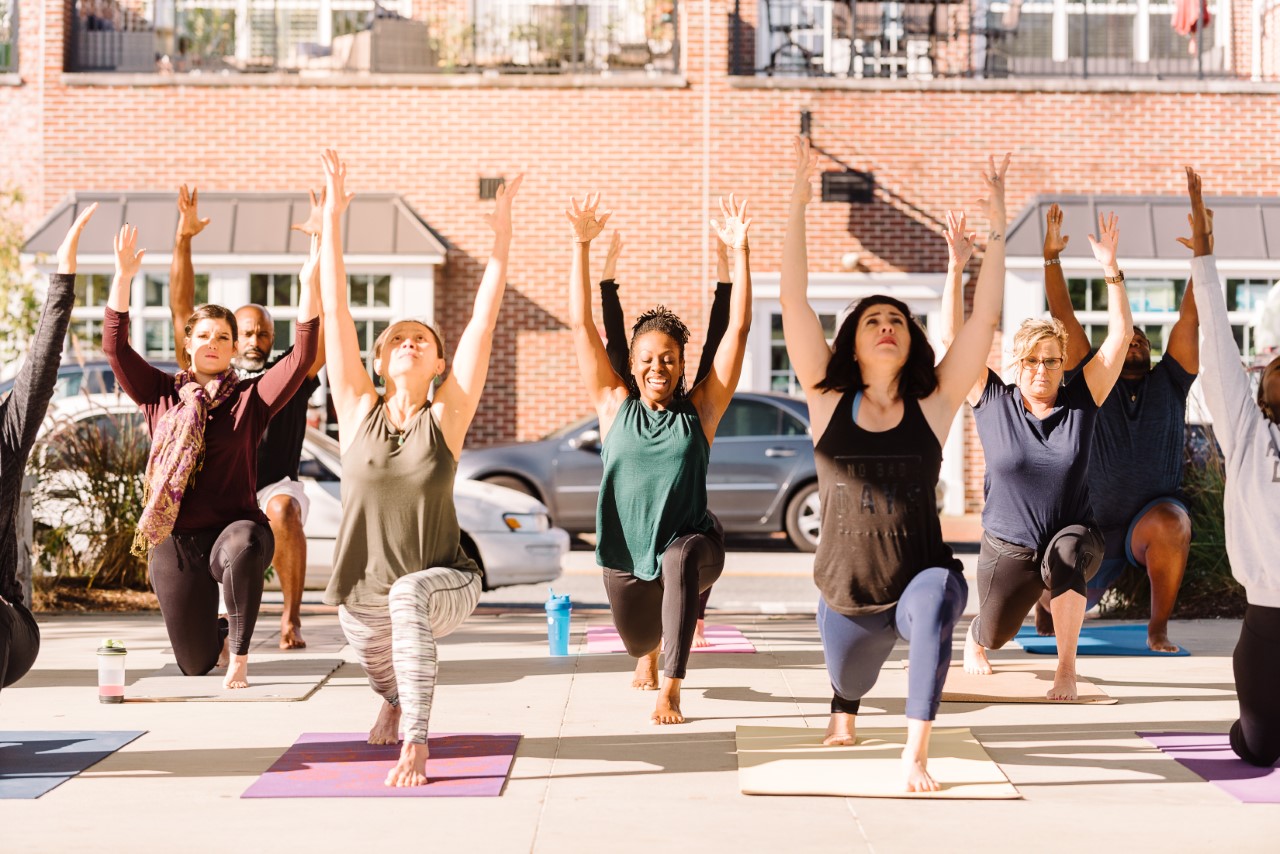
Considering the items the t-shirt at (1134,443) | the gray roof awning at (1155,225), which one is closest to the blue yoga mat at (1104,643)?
the t-shirt at (1134,443)

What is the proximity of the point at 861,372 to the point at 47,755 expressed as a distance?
3.30m

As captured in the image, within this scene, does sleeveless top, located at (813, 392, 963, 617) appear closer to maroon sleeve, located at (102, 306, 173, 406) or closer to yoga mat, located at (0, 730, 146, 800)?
yoga mat, located at (0, 730, 146, 800)

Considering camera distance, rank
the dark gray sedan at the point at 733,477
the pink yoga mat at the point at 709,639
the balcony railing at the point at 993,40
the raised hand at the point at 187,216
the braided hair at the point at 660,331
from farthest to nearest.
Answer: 1. the balcony railing at the point at 993,40
2. the dark gray sedan at the point at 733,477
3. the pink yoga mat at the point at 709,639
4. the raised hand at the point at 187,216
5. the braided hair at the point at 660,331

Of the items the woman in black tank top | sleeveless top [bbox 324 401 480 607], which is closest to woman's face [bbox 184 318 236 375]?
sleeveless top [bbox 324 401 480 607]

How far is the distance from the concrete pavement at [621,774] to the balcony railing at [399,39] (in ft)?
44.4

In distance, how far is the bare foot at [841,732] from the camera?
6.04 metres

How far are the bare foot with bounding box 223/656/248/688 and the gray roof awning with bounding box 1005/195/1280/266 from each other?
47.4ft

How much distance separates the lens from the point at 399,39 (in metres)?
20.7

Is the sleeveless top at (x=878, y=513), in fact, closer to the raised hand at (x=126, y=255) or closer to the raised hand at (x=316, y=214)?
the raised hand at (x=316, y=214)

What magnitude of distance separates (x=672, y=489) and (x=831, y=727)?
1.17 m

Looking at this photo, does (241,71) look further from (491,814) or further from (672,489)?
(491,814)

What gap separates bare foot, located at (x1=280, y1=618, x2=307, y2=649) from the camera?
8953 millimetres

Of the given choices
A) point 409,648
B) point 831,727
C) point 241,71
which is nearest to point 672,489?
point 831,727

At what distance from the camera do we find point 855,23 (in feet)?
67.7
